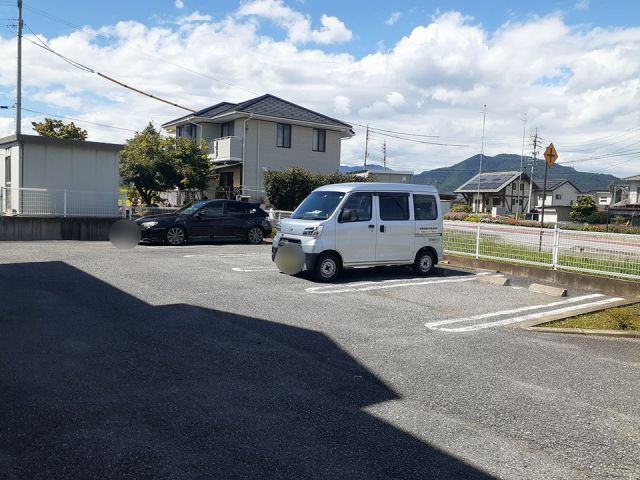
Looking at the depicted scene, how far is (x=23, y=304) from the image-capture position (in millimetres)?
7312

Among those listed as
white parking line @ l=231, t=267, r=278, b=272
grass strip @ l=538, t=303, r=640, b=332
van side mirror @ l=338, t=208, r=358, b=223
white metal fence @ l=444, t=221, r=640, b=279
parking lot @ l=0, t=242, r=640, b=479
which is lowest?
parking lot @ l=0, t=242, r=640, b=479

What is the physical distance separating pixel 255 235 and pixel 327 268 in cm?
773

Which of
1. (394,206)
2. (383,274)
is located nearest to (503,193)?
(383,274)

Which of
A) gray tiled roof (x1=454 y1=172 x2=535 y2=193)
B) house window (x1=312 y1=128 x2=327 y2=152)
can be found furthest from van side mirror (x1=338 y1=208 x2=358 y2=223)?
gray tiled roof (x1=454 y1=172 x2=535 y2=193)

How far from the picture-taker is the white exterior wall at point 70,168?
17438mm

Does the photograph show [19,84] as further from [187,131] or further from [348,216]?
[348,216]

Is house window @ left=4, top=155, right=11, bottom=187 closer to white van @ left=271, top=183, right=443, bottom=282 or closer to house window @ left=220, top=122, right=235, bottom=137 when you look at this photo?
white van @ left=271, top=183, right=443, bottom=282

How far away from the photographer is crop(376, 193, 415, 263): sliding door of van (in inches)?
424

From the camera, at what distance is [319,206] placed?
34.7ft

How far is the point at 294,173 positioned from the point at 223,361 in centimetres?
1885

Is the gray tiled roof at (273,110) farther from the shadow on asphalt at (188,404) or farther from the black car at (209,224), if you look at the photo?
the shadow on asphalt at (188,404)

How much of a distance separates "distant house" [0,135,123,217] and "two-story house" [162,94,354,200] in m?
9.99

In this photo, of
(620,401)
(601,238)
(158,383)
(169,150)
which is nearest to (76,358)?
(158,383)

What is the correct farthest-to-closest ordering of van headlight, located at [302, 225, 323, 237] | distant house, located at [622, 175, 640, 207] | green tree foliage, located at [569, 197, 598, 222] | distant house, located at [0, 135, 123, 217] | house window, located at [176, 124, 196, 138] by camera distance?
distant house, located at [622, 175, 640, 207] → green tree foliage, located at [569, 197, 598, 222] → house window, located at [176, 124, 196, 138] → distant house, located at [0, 135, 123, 217] → van headlight, located at [302, 225, 323, 237]
